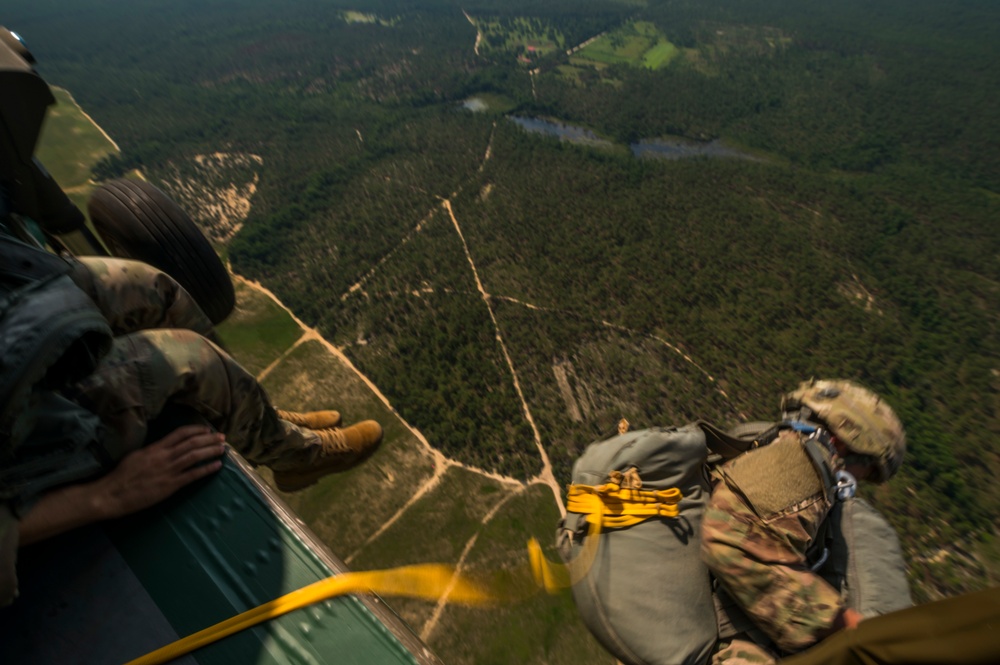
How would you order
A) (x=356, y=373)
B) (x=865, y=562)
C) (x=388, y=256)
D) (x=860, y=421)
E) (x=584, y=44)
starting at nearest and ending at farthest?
1. (x=865, y=562)
2. (x=860, y=421)
3. (x=356, y=373)
4. (x=388, y=256)
5. (x=584, y=44)

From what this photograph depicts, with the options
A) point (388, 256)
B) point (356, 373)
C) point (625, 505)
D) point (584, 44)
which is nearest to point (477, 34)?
point (584, 44)

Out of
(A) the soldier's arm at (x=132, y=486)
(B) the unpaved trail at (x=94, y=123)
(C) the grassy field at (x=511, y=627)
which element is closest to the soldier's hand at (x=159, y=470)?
(A) the soldier's arm at (x=132, y=486)

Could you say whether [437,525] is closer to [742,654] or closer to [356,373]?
[356,373]

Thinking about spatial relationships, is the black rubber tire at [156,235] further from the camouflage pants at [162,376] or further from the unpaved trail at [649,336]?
the unpaved trail at [649,336]

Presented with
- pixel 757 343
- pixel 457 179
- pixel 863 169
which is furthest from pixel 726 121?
pixel 757 343

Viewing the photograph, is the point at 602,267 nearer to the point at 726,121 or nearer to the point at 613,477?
the point at 613,477
